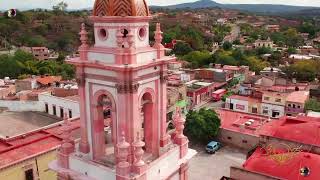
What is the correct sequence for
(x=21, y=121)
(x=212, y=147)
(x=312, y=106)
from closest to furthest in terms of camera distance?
1. (x=21, y=121)
2. (x=212, y=147)
3. (x=312, y=106)

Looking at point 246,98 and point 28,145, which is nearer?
point 28,145

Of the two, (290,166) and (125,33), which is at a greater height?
(125,33)

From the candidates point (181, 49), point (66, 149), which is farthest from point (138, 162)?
point (181, 49)

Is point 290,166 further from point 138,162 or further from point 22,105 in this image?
point 22,105

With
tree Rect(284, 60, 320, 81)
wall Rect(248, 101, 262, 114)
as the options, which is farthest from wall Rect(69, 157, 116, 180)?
tree Rect(284, 60, 320, 81)

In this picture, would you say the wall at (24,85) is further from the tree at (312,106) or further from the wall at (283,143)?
the tree at (312,106)

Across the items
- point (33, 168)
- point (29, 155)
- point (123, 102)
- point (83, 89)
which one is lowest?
point (33, 168)
